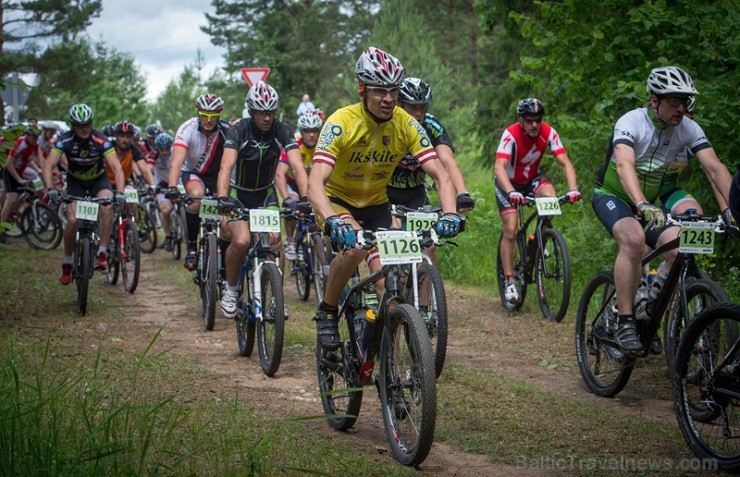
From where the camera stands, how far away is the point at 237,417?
19.8 feet

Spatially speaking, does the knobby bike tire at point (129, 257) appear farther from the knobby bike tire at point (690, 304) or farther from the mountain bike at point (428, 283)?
the knobby bike tire at point (690, 304)

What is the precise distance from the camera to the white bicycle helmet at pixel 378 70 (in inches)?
234

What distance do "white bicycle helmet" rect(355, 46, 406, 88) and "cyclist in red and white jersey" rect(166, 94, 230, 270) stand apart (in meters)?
5.37

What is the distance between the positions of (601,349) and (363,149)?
8.33 ft

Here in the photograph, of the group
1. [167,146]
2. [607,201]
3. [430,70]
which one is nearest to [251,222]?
[607,201]

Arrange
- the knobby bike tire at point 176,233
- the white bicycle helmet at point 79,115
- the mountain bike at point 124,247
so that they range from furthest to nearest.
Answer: the knobby bike tire at point 176,233 → the mountain bike at point 124,247 → the white bicycle helmet at point 79,115

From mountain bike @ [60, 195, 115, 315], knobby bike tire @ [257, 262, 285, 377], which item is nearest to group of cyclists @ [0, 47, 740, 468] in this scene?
mountain bike @ [60, 195, 115, 315]

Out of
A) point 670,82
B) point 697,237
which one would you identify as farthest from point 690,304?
point 670,82

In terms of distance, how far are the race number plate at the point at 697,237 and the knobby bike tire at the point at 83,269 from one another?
6838 mm

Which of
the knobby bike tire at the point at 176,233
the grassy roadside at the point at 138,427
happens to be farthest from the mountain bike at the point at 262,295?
the knobby bike tire at the point at 176,233

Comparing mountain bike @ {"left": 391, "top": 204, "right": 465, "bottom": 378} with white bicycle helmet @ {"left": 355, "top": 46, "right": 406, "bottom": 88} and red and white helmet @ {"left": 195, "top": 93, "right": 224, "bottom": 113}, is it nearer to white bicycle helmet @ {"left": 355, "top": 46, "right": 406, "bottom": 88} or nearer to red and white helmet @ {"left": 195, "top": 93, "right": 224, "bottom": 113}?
white bicycle helmet @ {"left": 355, "top": 46, "right": 406, "bottom": 88}

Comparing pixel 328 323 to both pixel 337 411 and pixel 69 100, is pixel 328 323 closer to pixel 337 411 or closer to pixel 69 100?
pixel 337 411

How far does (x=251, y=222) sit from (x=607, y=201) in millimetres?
3290

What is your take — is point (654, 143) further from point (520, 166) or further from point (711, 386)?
point (520, 166)
